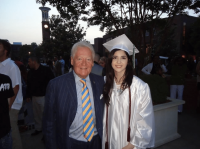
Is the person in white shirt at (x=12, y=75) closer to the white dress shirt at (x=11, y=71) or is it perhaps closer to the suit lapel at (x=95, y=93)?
the white dress shirt at (x=11, y=71)

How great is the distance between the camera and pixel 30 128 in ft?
16.0

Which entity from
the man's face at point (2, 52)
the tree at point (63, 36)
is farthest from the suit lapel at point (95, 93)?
the tree at point (63, 36)

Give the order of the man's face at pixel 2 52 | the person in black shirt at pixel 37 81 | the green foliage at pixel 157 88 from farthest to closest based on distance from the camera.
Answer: the person in black shirt at pixel 37 81 → the green foliage at pixel 157 88 → the man's face at pixel 2 52

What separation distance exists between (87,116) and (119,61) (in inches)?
31.3

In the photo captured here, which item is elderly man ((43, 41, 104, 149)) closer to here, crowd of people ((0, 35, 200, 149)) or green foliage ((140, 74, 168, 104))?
crowd of people ((0, 35, 200, 149))

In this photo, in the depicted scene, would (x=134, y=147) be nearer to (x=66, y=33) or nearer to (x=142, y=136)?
(x=142, y=136)

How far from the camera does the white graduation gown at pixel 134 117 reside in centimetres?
196

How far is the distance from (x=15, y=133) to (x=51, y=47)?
23613 millimetres

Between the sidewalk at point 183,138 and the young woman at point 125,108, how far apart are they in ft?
6.85

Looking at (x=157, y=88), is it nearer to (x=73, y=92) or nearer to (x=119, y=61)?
(x=119, y=61)

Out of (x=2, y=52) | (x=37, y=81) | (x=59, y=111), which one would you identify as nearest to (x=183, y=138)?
(x=59, y=111)

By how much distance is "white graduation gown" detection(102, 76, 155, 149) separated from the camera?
1959mm

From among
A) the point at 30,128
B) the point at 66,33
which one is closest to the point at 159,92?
the point at 30,128

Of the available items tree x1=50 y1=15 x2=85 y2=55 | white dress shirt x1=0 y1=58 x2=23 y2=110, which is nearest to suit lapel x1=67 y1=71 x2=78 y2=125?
white dress shirt x1=0 y1=58 x2=23 y2=110
